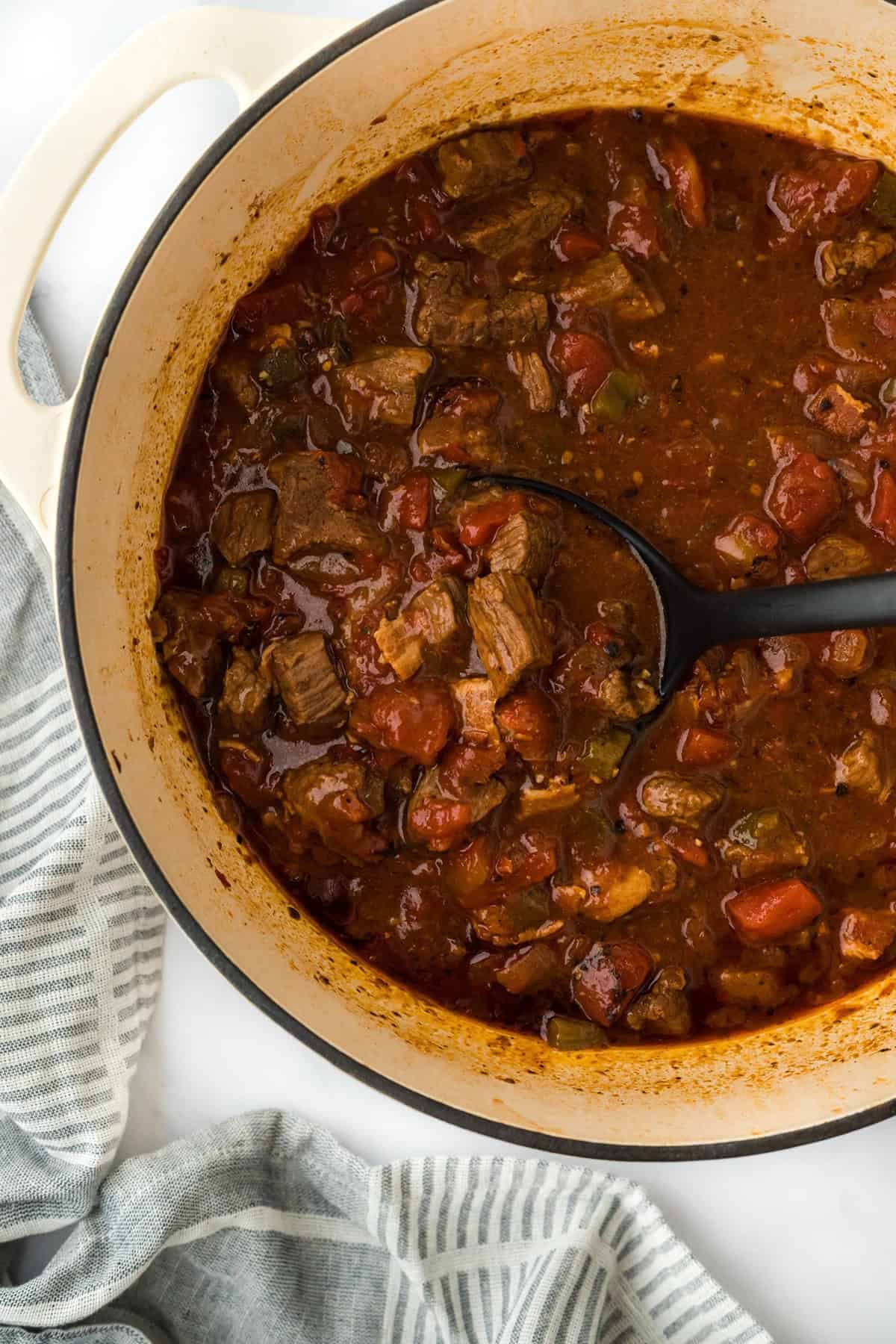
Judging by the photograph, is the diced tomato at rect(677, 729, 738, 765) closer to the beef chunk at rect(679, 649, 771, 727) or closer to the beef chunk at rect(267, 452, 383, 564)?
the beef chunk at rect(679, 649, 771, 727)

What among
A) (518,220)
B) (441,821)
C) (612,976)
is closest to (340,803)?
(441,821)

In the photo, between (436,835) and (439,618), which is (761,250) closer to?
(439,618)

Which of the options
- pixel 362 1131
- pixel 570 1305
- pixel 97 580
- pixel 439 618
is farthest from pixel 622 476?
pixel 570 1305

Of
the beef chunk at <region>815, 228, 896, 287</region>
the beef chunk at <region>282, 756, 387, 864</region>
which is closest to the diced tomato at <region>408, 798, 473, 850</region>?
the beef chunk at <region>282, 756, 387, 864</region>

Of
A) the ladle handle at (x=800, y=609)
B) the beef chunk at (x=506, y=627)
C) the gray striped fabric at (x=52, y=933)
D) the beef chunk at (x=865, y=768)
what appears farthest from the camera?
the gray striped fabric at (x=52, y=933)

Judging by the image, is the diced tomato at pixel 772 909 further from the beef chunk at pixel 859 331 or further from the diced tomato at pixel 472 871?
the beef chunk at pixel 859 331

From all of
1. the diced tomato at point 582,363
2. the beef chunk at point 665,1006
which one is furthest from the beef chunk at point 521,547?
the beef chunk at point 665,1006

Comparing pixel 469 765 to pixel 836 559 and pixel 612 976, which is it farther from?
pixel 836 559
